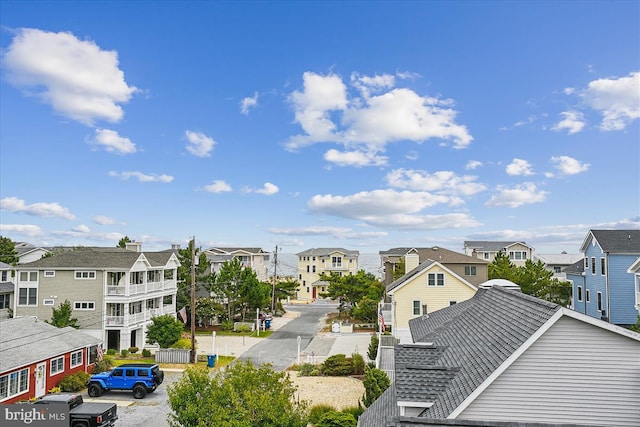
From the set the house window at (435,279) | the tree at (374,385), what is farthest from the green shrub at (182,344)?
the tree at (374,385)

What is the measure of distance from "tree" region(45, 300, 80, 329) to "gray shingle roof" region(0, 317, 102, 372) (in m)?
5.92

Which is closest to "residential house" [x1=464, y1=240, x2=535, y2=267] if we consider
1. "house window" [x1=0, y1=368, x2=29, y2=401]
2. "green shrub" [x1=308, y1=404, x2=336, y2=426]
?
"green shrub" [x1=308, y1=404, x2=336, y2=426]

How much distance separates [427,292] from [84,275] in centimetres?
2980

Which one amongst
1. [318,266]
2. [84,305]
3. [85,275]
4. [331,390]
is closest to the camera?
[331,390]

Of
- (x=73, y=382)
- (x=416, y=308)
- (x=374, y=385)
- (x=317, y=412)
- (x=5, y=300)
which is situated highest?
(x=5, y=300)

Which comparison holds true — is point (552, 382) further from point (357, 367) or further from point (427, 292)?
point (427, 292)

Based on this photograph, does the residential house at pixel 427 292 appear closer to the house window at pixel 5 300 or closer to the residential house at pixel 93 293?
the residential house at pixel 93 293

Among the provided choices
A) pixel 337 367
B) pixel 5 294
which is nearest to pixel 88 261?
pixel 5 294

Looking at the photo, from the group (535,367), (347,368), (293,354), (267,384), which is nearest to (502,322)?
(535,367)

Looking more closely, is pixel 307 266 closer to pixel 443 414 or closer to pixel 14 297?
pixel 14 297

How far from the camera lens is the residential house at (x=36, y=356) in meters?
22.8

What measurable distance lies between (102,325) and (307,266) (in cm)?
5340

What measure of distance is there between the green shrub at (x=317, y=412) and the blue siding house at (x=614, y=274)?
30997mm

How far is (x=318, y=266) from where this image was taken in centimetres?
8781
